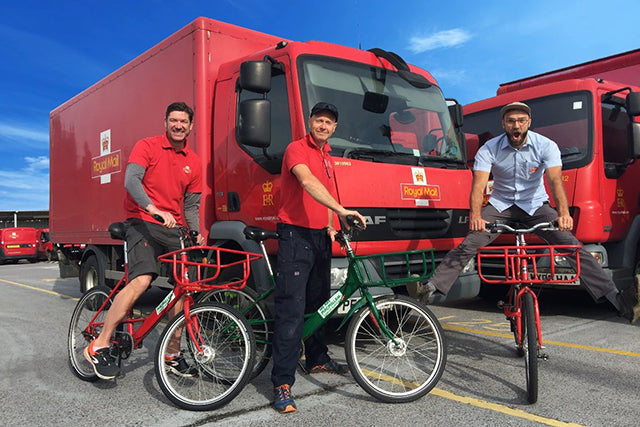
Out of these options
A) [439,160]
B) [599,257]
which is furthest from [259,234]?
[599,257]

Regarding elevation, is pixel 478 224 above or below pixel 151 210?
below

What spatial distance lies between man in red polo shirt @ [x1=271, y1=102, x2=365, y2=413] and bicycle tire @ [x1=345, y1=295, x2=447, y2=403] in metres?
0.39

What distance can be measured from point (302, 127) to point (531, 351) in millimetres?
2463

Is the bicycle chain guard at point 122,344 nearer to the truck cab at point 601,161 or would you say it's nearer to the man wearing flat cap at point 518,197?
the man wearing flat cap at point 518,197

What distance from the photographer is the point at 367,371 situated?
344 cm

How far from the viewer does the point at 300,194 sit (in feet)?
11.5

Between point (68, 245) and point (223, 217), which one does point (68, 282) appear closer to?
point (68, 245)

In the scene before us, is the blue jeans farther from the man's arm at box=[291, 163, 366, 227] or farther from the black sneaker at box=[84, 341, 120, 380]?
the black sneaker at box=[84, 341, 120, 380]

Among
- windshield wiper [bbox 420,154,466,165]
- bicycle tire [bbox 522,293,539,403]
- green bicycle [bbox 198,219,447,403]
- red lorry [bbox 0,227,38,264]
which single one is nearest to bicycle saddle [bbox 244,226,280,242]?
green bicycle [bbox 198,219,447,403]

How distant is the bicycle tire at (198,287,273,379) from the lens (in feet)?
12.1

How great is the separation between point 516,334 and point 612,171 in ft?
10.6

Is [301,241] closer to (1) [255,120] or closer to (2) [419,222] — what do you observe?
(1) [255,120]

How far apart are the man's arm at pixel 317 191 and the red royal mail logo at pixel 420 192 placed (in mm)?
1591

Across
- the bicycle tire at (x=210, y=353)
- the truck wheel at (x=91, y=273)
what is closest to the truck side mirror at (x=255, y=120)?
the bicycle tire at (x=210, y=353)
